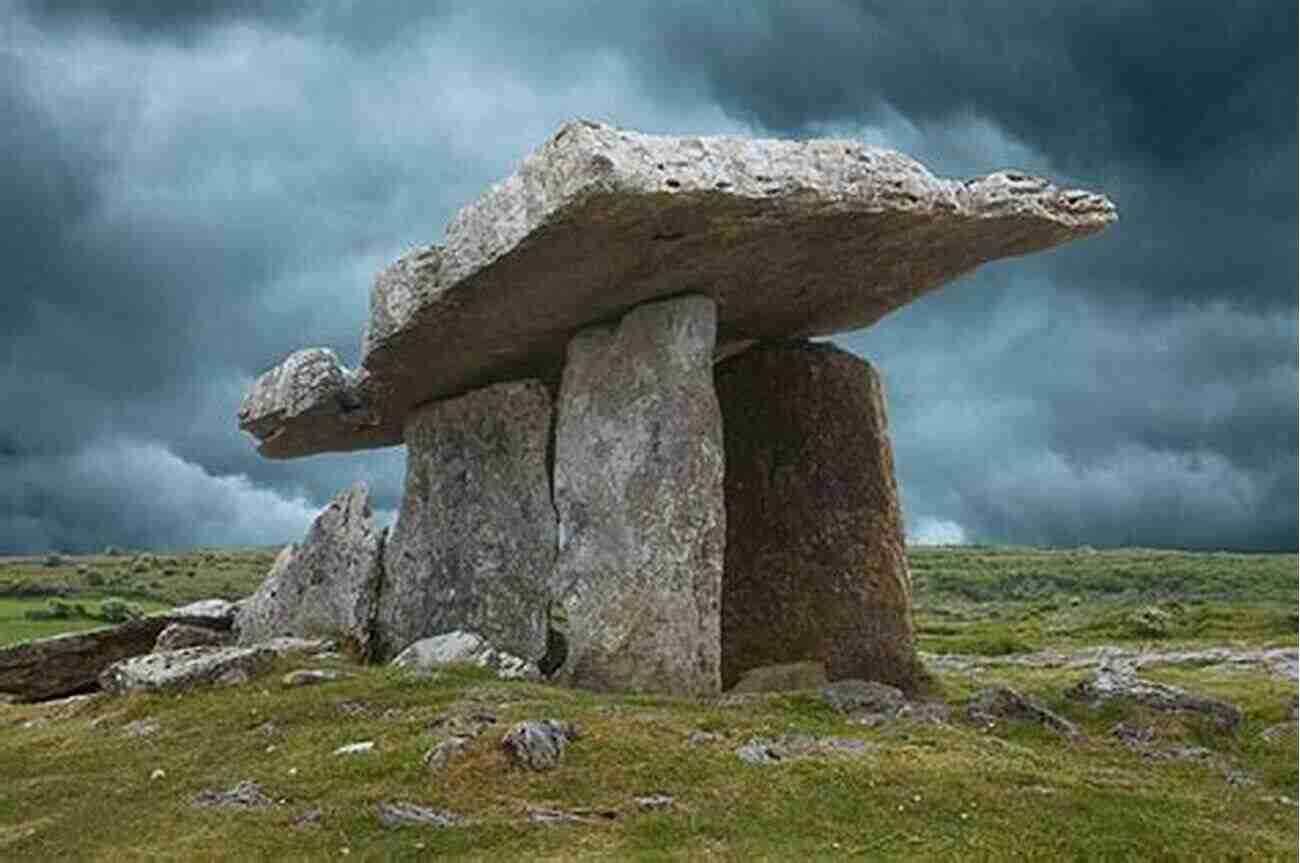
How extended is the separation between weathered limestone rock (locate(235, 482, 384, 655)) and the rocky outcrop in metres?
3.93

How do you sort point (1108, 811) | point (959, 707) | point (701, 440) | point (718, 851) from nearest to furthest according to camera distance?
point (718, 851), point (1108, 811), point (959, 707), point (701, 440)

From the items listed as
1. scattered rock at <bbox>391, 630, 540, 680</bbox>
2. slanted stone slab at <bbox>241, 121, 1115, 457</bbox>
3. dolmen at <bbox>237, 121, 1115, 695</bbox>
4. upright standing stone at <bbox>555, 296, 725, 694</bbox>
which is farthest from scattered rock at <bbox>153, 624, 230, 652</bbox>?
upright standing stone at <bbox>555, 296, 725, 694</bbox>

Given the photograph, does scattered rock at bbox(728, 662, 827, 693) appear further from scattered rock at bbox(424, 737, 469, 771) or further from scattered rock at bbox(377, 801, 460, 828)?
scattered rock at bbox(377, 801, 460, 828)

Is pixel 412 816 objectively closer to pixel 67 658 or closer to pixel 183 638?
pixel 183 638

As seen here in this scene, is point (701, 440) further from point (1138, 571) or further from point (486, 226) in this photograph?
point (1138, 571)

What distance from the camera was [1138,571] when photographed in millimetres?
113375

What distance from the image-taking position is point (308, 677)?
20734 millimetres

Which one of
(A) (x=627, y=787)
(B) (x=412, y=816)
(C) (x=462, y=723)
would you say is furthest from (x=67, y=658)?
(A) (x=627, y=787)

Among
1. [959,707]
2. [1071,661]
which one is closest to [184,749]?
[959,707]

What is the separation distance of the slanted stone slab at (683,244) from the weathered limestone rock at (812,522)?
95cm

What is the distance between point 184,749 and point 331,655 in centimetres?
519

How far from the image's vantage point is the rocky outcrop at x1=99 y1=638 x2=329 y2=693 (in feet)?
69.3

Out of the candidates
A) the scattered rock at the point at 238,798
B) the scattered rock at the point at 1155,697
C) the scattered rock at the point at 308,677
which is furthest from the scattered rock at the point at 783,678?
the scattered rock at the point at 238,798

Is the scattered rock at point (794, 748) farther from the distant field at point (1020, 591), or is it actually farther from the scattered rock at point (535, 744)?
the distant field at point (1020, 591)
